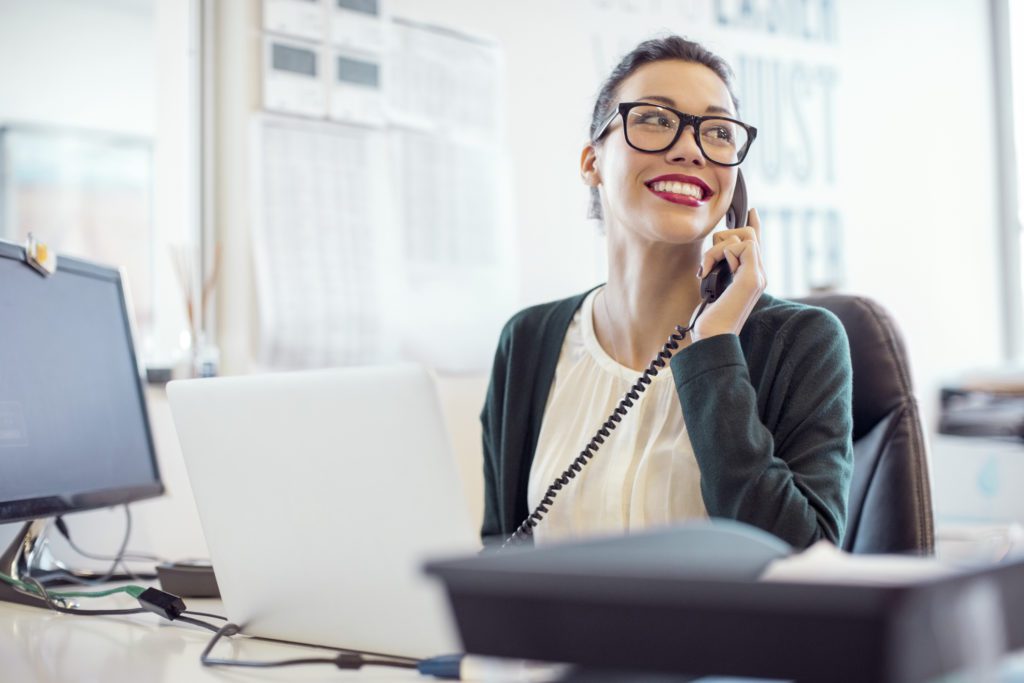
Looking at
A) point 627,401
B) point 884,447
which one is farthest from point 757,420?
point 884,447

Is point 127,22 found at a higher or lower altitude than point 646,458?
higher

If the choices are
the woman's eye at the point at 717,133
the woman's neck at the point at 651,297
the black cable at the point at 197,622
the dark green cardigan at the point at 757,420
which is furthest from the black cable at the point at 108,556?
the woman's eye at the point at 717,133

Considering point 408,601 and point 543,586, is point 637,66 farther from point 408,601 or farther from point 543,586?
point 543,586

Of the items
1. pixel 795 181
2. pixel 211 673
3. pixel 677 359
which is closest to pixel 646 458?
pixel 677 359

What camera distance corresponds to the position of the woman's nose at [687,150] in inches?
57.1

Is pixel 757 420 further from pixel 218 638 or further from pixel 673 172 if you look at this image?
pixel 218 638

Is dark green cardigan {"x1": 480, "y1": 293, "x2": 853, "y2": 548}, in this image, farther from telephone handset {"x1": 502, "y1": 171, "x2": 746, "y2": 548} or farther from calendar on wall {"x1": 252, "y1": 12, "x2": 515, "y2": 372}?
calendar on wall {"x1": 252, "y1": 12, "x2": 515, "y2": 372}

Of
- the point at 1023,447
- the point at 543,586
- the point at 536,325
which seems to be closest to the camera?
the point at 543,586

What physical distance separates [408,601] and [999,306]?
11.4 ft

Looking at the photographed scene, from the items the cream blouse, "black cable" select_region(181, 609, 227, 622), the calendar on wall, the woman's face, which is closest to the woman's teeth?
the woman's face

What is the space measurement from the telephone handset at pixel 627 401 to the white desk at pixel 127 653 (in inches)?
16.9

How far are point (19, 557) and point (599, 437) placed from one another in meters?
0.83

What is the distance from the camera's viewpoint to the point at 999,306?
12.6 feet

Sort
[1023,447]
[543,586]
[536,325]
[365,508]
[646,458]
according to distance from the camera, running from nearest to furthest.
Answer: [543,586] → [365,508] → [646,458] → [536,325] → [1023,447]
